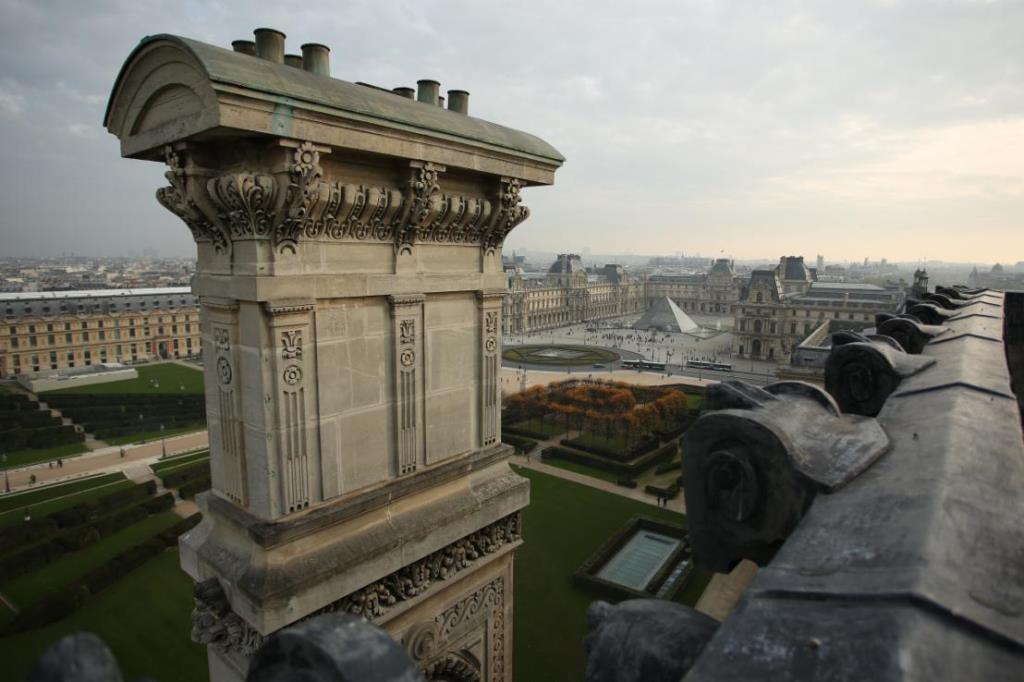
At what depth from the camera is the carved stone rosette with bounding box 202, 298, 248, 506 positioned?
6258mm

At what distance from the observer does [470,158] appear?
7473 mm

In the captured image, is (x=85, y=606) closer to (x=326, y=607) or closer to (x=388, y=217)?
(x=326, y=607)

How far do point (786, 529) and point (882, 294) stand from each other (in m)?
98.1

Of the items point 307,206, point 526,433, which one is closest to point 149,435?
point 526,433

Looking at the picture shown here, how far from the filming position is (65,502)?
1226 inches

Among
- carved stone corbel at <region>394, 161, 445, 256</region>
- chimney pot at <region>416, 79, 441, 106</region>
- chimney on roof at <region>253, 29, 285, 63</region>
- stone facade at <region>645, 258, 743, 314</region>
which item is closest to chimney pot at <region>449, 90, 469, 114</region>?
chimney pot at <region>416, 79, 441, 106</region>

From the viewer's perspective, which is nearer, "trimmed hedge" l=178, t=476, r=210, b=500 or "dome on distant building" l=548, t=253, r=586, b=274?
"trimmed hedge" l=178, t=476, r=210, b=500

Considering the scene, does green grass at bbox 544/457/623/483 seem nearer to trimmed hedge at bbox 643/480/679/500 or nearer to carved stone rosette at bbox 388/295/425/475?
trimmed hedge at bbox 643/480/679/500

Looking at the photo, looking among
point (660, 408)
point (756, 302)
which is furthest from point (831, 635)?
point (756, 302)

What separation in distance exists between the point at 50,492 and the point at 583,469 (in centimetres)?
3004

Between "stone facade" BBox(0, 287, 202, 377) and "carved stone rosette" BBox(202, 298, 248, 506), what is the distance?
2939 inches

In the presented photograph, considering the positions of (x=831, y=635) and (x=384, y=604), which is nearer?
(x=831, y=635)

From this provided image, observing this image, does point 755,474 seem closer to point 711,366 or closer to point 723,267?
point 711,366

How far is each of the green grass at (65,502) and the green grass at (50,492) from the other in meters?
0.43
